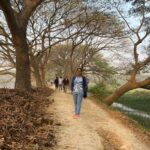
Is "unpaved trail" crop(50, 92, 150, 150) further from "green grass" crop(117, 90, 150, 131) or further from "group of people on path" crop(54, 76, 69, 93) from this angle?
"group of people on path" crop(54, 76, 69, 93)

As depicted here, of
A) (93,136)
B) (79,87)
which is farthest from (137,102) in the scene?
(93,136)

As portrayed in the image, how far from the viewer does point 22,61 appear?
73.3 ft

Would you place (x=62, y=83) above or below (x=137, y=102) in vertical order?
above

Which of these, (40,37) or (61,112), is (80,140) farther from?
(40,37)

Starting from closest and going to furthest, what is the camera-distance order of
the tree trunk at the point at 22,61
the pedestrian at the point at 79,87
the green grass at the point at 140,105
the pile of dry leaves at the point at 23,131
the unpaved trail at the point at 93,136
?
the pile of dry leaves at the point at 23,131, the unpaved trail at the point at 93,136, the pedestrian at the point at 79,87, the tree trunk at the point at 22,61, the green grass at the point at 140,105

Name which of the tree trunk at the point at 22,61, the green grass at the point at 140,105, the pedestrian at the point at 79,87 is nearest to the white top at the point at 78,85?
the pedestrian at the point at 79,87

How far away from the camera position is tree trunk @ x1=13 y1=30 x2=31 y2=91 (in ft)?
71.3

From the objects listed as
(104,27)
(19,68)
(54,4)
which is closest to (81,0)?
(54,4)

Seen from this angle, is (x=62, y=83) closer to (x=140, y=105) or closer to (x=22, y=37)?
(x=140, y=105)

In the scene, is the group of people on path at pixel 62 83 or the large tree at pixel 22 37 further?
the group of people on path at pixel 62 83

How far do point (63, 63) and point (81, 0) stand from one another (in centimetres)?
3491

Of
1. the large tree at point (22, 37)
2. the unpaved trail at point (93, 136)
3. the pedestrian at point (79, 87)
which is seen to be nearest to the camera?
the unpaved trail at point (93, 136)

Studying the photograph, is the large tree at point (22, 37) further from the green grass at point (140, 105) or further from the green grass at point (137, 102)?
the green grass at point (137, 102)

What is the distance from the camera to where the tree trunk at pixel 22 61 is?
21.7m
